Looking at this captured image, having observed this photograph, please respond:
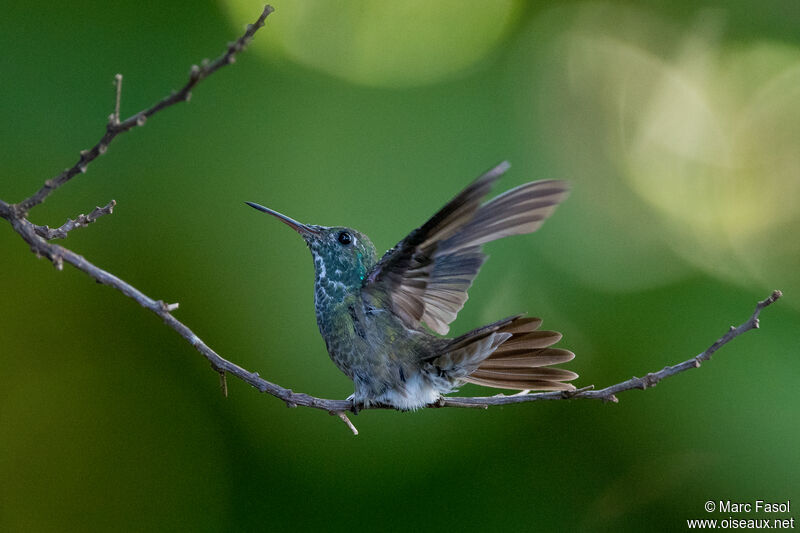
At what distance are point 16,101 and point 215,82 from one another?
72cm

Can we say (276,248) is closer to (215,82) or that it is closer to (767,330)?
(215,82)

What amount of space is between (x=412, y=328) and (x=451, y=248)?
0.35 metres

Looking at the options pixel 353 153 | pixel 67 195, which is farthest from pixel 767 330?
pixel 67 195

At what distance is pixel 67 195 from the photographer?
2781mm

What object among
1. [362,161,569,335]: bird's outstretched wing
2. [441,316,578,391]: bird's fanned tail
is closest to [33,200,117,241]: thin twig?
[362,161,569,335]: bird's outstretched wing

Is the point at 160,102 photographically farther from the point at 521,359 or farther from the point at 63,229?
the point at 521,359

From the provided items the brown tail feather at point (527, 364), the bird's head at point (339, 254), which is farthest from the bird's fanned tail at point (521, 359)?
the bird's head at point (339, 254)

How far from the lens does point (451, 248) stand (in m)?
1.17

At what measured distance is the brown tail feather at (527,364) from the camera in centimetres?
130

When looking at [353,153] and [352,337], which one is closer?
[352,337]

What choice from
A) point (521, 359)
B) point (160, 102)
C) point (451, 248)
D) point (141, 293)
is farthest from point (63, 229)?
point (521, 359)

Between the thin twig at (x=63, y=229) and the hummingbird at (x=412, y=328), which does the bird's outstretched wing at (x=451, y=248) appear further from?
the thin twig at (x=63, y=229)

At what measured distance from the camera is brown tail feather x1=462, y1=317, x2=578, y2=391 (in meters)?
1.30

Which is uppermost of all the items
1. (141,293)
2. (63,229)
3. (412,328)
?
(412,328)
